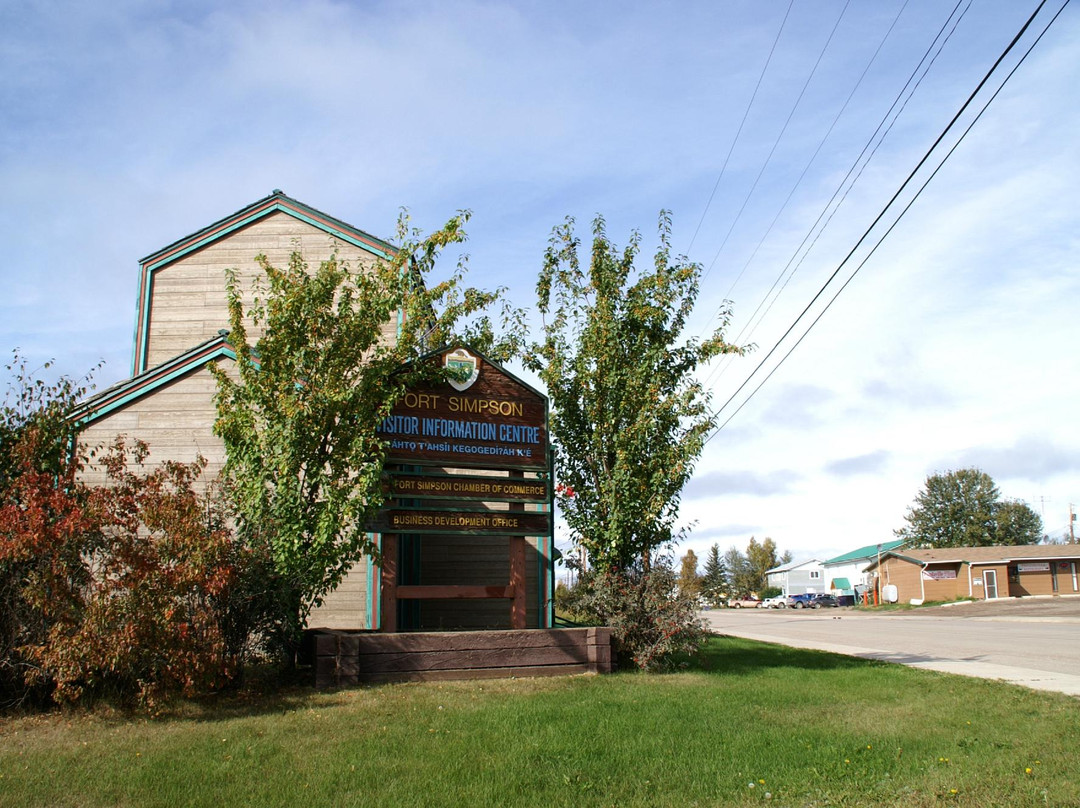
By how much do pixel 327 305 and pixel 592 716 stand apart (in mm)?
6451

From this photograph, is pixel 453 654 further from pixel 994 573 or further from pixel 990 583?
pixel 994 573

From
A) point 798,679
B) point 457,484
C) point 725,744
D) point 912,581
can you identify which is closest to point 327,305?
point 457,484

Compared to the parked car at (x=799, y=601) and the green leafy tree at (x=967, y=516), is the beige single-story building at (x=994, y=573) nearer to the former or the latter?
the parked car at (x=799, y=601)

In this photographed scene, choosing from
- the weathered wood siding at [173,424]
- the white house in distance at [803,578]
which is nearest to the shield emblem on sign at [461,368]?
the weathered wood siding at [173,424]

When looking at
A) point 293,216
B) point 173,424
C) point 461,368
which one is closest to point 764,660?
point 461,368

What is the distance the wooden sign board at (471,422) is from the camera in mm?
12641

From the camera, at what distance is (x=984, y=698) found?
37.6 ft

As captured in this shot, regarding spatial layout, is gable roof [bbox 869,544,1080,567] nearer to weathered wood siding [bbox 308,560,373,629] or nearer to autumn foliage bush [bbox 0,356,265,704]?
weathered wood siding [bbox 308,560,373,629]

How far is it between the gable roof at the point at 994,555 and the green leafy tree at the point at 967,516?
35324 millimetres

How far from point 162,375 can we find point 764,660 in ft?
39.1

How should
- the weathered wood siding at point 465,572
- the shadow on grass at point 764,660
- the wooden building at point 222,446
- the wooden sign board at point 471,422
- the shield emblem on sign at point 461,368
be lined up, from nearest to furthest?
1. the wooden sign board at point 471,422
2. the shield emblem on sign at point 461,368
3. the wooden building at point 222,446
4. the shadow on grass at point 764,660
5. the weathered wood siding at point 465,572

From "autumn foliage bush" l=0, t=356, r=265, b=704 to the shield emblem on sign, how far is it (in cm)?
435

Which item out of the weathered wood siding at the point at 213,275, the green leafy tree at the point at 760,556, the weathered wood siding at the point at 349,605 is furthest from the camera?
the green leafy tree at the point at 760,556

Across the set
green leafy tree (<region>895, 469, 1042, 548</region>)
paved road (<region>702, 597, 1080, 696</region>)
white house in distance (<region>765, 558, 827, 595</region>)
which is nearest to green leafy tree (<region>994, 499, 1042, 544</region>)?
green leafy tree (<region>895, 469, 1042, 548</region>)
